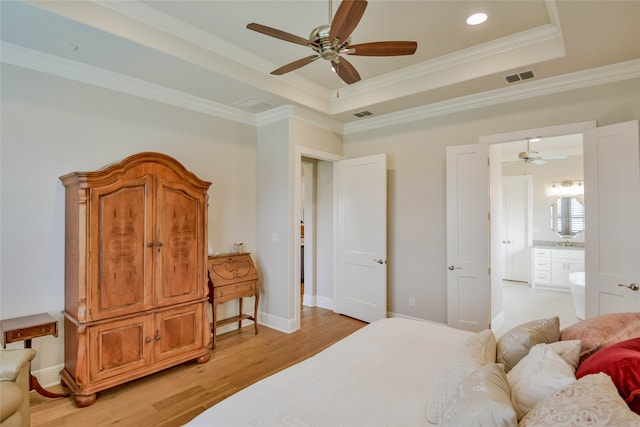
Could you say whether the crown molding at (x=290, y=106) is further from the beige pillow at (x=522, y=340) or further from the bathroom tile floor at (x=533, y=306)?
the bathroom tile floor at (x=533, y=306)

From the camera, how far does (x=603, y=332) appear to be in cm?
155

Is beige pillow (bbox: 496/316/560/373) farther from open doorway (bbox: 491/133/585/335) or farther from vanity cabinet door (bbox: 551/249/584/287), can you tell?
vanity cabinet door (bbox: 551/249/584/287)

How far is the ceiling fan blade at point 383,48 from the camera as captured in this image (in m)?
2.10

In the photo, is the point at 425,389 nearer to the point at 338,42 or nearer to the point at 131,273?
the point at 338,42

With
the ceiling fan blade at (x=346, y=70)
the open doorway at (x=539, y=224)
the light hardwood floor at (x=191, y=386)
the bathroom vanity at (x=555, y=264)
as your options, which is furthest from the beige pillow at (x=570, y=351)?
the bathroom vanity at (x=555, y=264)

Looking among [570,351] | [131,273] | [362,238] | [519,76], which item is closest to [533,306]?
[362,238]

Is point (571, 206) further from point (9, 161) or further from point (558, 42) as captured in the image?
point (9, 161)

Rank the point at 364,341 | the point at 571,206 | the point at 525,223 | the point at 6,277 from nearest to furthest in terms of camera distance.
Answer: the point at 364,341 < the point at 6,277 < the point at 571,206 < the point at 525,223

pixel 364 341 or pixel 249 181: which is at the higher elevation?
pixel 249 181

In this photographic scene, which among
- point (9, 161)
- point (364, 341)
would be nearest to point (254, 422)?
point (364, 341)

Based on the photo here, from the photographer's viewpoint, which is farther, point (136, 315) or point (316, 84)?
point (316, 84)

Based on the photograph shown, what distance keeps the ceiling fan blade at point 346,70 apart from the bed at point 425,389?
1965 millimetres

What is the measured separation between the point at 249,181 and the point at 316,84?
1.52 metres

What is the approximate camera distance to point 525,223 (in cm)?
706
